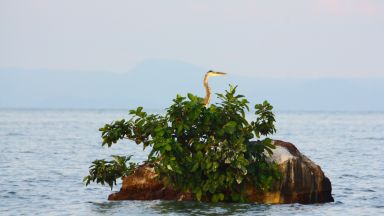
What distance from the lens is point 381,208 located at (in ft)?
83.0

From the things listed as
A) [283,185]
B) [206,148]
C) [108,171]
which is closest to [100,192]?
[108,171]

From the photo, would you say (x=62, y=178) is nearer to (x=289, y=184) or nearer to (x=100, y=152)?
(x=289, y=184)

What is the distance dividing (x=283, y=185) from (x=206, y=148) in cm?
239

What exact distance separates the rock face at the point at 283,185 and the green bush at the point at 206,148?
331 mm

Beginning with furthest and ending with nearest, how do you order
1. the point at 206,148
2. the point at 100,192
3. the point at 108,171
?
the point at 100,192 → the point at 108,171 → the point at 206,148

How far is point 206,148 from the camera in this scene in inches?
945

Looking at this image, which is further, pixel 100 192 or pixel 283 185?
pixel 100 192

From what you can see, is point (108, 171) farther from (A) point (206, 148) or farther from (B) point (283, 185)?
(B) point (283, 185)

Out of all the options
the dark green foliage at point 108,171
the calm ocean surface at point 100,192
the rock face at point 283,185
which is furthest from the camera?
the dark green foliage at point 108,171

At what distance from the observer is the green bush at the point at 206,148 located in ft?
77.5

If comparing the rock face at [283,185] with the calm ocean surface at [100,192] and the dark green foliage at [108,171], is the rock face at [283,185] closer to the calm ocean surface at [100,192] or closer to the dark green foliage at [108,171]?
the dark green foliage at [108,171]

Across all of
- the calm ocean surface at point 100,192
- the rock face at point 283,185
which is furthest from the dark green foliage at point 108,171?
the calm ocean surface at point 100,192

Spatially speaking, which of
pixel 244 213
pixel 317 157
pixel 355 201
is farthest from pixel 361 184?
pixel 317 157

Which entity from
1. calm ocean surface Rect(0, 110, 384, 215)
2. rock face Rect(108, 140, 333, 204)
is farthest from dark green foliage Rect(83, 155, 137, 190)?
calm ocean surface Rect(0, 110, 384, 215)
